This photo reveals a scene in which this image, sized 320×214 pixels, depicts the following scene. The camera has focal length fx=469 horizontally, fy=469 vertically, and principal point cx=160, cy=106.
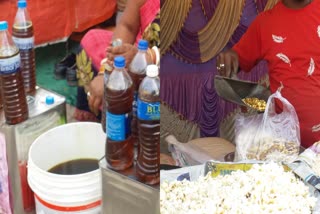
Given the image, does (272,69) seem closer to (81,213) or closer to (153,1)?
(153,1)

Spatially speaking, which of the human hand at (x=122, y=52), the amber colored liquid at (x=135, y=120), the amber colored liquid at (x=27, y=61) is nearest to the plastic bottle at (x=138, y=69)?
the amber colored liquid at (x=135, y=120)

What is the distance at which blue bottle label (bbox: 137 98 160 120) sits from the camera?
3.83ft

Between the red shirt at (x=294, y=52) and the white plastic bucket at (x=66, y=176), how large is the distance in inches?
25.7

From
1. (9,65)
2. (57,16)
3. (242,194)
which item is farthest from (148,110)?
(57,16)

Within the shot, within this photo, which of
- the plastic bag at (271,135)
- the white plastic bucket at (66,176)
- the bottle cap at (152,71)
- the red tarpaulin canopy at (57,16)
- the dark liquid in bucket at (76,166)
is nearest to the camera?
the bottle cap at (152,71)

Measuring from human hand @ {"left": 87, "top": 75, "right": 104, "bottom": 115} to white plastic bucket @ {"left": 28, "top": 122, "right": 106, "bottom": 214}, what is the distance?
0.13 metres

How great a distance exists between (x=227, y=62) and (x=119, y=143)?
679 millimetres

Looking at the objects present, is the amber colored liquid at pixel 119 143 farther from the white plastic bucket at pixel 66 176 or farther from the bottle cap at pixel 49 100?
the bottle cap at pixel 49 100

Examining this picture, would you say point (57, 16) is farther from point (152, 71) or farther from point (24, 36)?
point (152, 71)

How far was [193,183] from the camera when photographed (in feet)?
4.42

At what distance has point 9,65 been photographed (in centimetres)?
145

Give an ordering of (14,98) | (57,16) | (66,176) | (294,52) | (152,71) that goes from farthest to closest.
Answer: (57,16) < (294,52) < (14,98) < (66,176) < (152,71)

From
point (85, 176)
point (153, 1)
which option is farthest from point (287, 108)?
point (85, 176)

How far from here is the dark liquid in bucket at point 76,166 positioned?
1.66 metres
